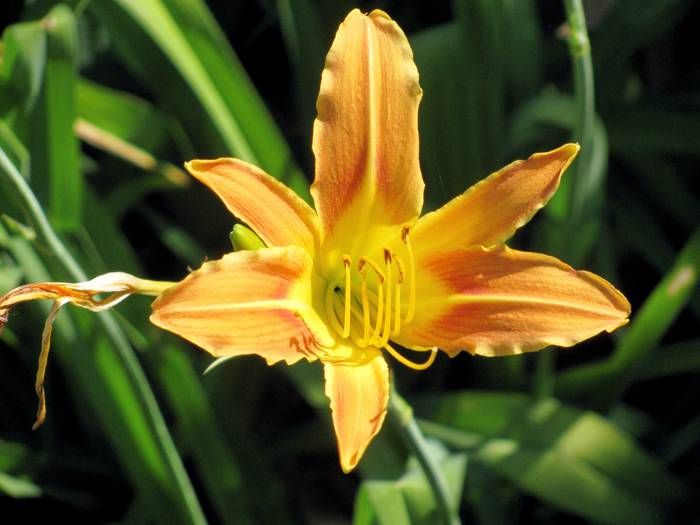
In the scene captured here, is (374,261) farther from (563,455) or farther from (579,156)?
(563,455)

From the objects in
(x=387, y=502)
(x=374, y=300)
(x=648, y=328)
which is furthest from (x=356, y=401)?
(x=648, y=328)

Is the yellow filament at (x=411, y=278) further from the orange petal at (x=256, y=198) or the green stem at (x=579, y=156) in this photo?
the green stem at (x=579, y=156)

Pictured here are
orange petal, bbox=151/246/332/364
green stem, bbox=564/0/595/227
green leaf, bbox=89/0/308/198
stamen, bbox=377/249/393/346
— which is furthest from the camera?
green leaf, bbox=89/0/308/198

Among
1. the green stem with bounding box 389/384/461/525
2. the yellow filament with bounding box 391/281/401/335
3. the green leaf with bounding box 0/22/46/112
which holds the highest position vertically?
the green leaf with bounding box 0/22/46/112

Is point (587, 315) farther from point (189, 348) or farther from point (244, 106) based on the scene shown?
point (189, 348)

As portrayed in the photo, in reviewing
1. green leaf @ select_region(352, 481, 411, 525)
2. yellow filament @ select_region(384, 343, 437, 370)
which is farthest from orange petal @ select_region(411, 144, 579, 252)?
green leaf @ select_region(352, 481, 411, 525)

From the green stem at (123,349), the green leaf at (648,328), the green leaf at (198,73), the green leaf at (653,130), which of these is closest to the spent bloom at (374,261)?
the green stem at (123,349)

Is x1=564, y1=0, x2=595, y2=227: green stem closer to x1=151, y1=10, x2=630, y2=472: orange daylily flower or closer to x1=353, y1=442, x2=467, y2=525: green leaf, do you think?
x1=151, y1=10, x2=630, y2=472: orange daylily flower
